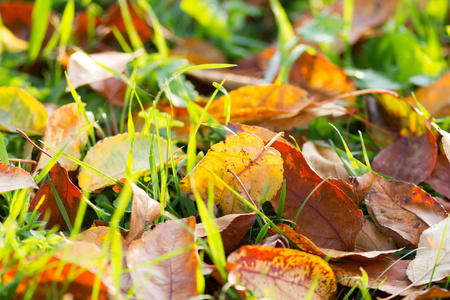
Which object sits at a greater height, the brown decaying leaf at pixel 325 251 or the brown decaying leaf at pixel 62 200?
the brown decaying leaf at pixel 62 200

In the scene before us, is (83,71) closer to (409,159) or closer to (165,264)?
(165,264)

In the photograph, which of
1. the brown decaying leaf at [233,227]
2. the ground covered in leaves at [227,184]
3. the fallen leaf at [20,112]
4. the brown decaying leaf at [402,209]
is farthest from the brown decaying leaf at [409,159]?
the fallen leaf at [20,112]

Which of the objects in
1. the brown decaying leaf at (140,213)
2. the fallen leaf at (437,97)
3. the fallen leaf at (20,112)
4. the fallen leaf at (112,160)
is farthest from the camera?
the fallen leaf at (437,97)

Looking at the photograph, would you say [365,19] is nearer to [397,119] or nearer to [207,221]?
[397,119]

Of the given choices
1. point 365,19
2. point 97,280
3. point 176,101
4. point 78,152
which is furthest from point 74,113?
point 365,19

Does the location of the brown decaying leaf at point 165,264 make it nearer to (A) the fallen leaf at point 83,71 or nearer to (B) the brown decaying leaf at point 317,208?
(B) the brown decaying leaf at point 317,208
